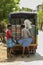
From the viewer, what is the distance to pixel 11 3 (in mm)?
26188

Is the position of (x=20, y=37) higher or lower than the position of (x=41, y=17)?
higher

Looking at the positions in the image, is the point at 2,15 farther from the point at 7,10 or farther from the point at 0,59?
the point at 0,59

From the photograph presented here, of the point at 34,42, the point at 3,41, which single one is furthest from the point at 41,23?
the point at 34,42

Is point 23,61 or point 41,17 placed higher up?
point 23,61

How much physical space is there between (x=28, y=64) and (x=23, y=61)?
806 millimetres

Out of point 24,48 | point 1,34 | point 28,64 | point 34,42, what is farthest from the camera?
point 1,34

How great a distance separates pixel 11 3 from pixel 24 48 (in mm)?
12711

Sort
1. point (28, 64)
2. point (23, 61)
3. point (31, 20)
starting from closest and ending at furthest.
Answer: point (28, 64)
point (23, 61)
point (31, 20)

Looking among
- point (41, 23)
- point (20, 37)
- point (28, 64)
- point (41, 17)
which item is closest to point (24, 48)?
point (20, 37)

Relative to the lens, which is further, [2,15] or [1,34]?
[2,15]

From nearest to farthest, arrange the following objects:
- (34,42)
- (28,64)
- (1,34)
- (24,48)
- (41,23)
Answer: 1. (28,64)
2. (24,48)
3. (34,42)
4. (1,34)
5. (41,23)

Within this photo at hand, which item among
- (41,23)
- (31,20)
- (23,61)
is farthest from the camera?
(41,23)

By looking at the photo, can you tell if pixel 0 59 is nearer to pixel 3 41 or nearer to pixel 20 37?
pixel 20 37

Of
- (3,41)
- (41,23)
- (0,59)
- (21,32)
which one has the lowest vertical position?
(41,23)
